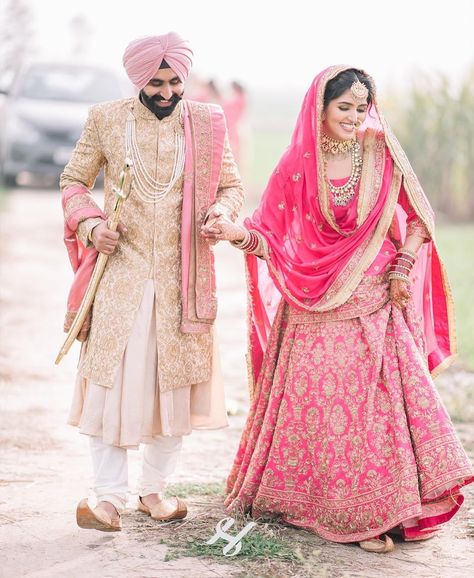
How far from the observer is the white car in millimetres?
17859

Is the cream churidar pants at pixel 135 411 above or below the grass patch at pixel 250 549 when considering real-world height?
above

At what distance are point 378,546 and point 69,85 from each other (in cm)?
1565

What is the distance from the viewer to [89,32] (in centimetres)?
4203

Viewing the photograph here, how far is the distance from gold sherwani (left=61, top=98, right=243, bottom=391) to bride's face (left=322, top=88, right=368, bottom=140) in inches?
21.6

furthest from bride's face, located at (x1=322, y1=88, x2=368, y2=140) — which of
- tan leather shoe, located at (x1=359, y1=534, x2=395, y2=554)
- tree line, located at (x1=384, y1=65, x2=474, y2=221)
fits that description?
tree line, located at (x1=384, y1=65, x2=474, y2=221)

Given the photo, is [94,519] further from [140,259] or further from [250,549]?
[140,259]

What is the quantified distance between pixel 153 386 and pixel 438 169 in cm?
1338


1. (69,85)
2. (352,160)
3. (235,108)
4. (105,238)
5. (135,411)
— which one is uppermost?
(69,85)

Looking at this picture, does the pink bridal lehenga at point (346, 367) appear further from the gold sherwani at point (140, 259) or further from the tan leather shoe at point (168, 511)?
the gold sherwani at point (140, 259)

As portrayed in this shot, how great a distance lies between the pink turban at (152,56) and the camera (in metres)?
4.52

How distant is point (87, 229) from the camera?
4652 mm

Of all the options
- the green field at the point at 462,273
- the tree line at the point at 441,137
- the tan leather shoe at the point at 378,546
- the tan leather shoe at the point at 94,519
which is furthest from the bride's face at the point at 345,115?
the tree line at the point at 441,137

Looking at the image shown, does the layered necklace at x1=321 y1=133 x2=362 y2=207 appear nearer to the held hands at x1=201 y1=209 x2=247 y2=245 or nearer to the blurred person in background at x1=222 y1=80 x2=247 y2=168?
the held hands at x1=201 y1=209 x2=247 y2=245

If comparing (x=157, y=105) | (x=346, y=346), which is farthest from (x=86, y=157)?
(x=346, y=346)
